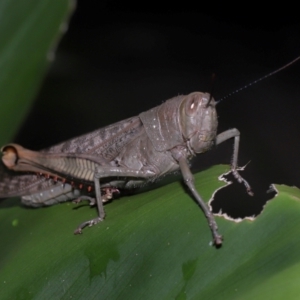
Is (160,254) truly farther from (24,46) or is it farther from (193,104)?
(24,46)

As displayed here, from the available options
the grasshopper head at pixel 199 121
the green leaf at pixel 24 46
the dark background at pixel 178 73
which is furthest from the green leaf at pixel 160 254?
the dark background at pixel 178 73

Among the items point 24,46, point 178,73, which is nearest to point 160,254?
point 24,46

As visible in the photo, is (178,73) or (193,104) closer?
(193,104)

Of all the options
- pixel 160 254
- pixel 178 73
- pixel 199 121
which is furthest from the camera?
pixel 178 73

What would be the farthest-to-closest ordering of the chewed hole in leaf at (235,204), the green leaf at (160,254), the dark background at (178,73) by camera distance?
the dark background at (178,73)
the chewed hole in leaf at (235,204)
the green leaf at (160,254)

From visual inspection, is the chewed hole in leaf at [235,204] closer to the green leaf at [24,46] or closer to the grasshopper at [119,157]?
the grasshopper at [119,157]

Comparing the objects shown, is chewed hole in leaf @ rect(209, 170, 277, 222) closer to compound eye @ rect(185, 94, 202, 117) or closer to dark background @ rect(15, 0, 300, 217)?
compound eye @ rect(185, 94, 202, 117)

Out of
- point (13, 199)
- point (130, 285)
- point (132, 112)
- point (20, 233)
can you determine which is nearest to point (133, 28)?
point (132, 112)

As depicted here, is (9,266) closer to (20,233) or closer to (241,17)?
(20,233)
